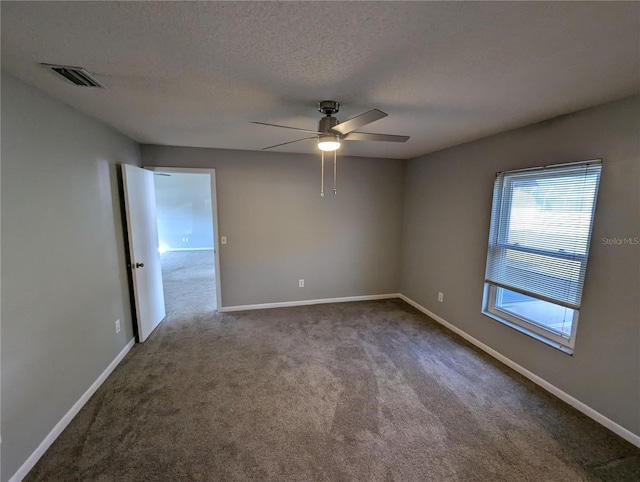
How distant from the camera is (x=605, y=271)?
1.95m

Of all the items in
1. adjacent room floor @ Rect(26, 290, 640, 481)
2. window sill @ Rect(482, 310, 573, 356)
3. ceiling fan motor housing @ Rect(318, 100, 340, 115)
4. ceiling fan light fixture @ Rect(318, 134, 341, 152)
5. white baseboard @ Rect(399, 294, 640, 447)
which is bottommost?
adjacent room floor @ Rect(26, 290, 640, 481)

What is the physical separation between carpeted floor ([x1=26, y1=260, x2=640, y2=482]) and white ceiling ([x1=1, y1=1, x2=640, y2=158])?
7.59 feet

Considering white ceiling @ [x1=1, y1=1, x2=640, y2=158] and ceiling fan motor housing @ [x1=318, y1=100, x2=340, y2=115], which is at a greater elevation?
white ceiling @ [x1=1, y1=1, x2=640, y2=158]

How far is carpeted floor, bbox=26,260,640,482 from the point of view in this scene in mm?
1636

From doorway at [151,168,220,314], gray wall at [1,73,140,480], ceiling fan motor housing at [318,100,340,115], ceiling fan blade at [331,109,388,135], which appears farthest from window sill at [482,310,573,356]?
doorway at [151,168,220,314]

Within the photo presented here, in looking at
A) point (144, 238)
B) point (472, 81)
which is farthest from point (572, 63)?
point (144, 238)

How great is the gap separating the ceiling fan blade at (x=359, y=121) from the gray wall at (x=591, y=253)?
1.73 meters

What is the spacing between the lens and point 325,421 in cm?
199

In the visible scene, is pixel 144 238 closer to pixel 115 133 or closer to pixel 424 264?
pixel 115 133

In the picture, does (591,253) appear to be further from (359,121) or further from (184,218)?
(184,218)

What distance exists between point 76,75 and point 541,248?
3.61m

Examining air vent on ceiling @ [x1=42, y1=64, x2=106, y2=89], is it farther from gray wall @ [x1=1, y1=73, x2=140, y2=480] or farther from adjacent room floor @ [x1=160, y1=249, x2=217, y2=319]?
adjacent room floor @ [x1=160, y1=249, x2=217, y2=319]

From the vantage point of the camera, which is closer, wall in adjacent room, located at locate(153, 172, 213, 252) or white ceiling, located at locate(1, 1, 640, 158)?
white ceiling, located at locate(1, 1, 640, 158)

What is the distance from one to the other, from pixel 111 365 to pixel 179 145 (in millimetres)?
2574
